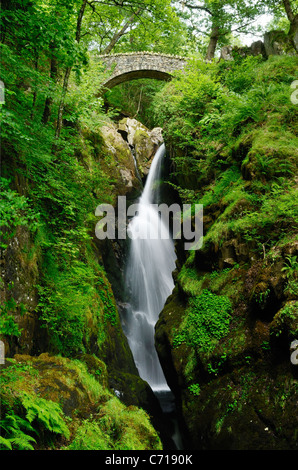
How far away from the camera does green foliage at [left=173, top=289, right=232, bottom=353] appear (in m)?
5.76

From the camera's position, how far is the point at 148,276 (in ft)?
41.5

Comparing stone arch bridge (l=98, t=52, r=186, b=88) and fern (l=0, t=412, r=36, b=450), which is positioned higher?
stone arch bridge (l=98, t=52, r=186, b=88)

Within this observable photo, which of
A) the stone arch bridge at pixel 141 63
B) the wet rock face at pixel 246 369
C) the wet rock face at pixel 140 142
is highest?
the stone arch bridge at pixel 141 63

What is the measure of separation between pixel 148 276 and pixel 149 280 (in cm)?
20

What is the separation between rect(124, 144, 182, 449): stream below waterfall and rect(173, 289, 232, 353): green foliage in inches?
101

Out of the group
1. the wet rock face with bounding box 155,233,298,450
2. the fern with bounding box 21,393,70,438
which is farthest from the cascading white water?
the fern with bounding box 21,393,70,438

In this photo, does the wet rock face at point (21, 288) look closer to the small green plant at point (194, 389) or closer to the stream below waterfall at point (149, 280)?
the small green plant at point (194, 389)

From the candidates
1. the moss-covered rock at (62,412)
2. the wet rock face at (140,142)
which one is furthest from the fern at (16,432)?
the wet rock face at (140,142)

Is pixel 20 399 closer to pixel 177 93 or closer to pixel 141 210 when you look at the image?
pixel 141 210

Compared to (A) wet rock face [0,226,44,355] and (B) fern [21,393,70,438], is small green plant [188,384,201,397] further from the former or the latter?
(B) fern [21,393,70,438]

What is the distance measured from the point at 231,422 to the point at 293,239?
308 cm

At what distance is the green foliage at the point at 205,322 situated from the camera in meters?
5.76

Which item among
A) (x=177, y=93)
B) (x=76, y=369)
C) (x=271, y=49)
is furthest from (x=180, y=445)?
(x=271, y=49)

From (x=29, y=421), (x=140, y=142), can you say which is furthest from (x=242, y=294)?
(x=140, y=142)
